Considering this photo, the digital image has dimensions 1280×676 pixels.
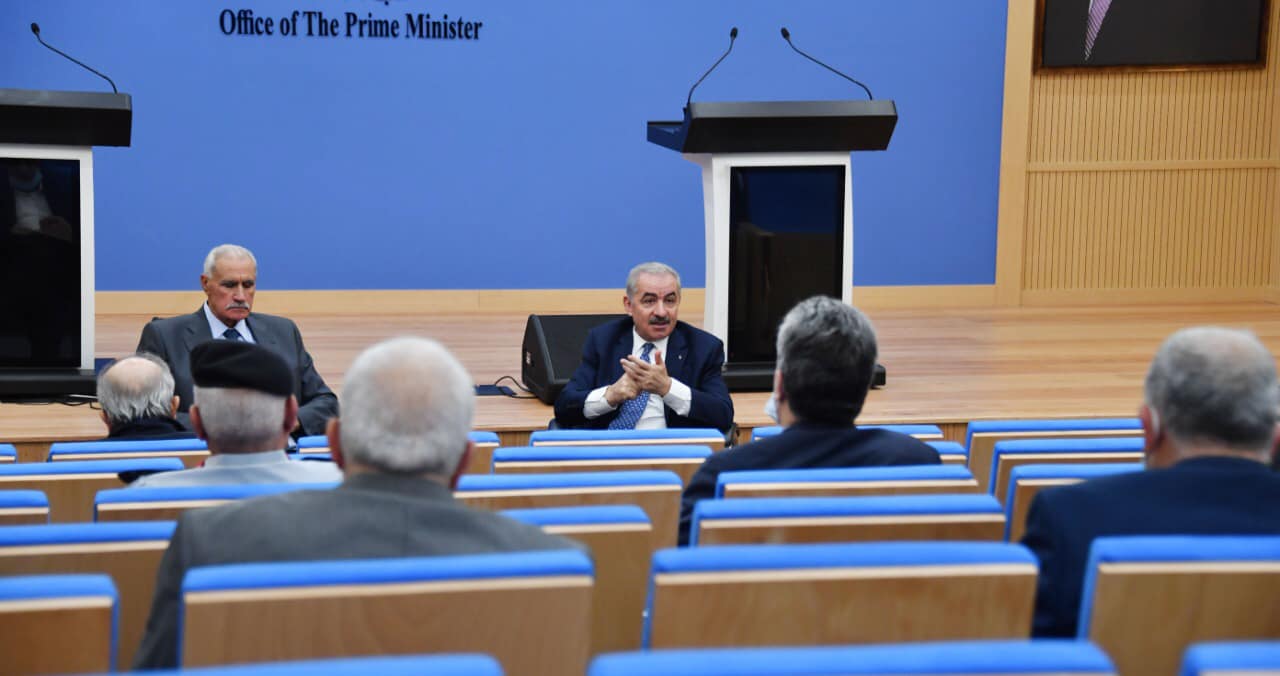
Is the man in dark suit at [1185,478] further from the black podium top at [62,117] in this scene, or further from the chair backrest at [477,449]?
the black podium top at [62,117]

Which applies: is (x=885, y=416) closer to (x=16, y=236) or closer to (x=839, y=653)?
(x=16, y=236)

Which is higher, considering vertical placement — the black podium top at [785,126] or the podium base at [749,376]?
the black podium top at [785,126]

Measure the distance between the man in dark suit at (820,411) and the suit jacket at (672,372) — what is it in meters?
1.67

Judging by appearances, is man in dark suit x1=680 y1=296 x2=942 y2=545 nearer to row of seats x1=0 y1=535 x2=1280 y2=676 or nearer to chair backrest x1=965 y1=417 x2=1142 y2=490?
chair backrest x1=965 y1=417 x2=1142 y2=490

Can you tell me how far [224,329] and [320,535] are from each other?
3.18m

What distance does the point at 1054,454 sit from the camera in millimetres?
2662

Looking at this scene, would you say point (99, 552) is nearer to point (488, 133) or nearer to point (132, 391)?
point (132, 391)

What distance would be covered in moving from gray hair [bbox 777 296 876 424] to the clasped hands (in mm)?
1551

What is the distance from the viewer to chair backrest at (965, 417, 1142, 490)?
3.03 metres

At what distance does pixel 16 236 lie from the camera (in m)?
5.20

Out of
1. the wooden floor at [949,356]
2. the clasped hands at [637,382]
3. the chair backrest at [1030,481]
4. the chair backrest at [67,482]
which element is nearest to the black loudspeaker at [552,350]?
the wooden floor at [949,356]

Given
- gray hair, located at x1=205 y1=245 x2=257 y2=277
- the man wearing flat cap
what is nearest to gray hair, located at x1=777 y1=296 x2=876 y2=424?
the man wearing flat cap

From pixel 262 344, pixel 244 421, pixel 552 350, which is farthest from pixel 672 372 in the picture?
pixel 244 421

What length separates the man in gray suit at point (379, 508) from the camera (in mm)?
1618
